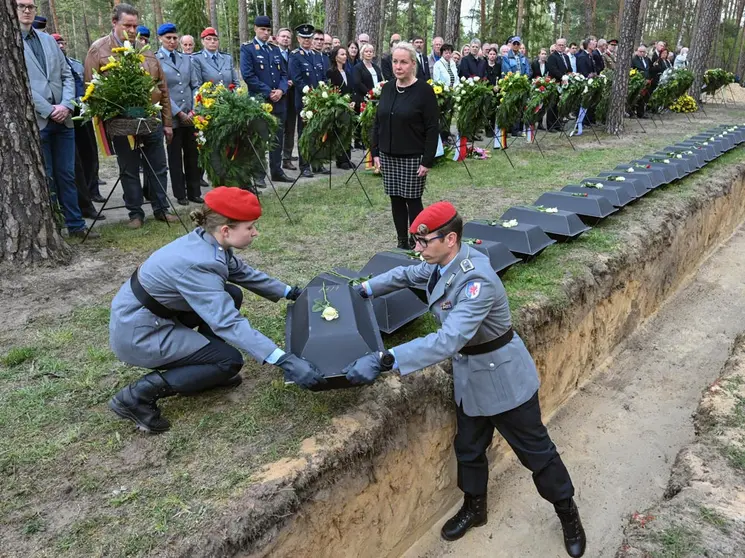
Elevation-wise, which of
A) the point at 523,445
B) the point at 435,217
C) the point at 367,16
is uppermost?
the point at 367,16

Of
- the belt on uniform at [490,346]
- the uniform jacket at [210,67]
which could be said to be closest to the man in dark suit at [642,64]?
the uniform jacket at [210,67]

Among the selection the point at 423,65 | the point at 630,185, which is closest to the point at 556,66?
the point at 423,65

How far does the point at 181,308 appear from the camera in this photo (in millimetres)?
2621

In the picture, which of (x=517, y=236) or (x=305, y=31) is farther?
(x=305, y=31)

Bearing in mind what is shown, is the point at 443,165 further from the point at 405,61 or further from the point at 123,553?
the point at 123,553

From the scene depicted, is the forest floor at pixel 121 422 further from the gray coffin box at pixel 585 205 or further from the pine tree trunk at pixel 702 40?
the pine tree trunk at pixel 702 40

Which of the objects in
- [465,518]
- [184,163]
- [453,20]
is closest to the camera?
[465,518]

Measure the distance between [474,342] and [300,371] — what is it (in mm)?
870

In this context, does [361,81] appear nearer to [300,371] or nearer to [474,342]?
[474,342]

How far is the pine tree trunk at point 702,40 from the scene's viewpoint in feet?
54.4

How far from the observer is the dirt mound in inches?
93.4

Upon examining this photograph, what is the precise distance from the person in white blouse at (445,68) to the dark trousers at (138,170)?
19.1 ft

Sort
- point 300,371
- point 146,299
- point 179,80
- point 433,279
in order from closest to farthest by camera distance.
→ point 300,371 < point 146,299 < point 433,279 < point 179,80

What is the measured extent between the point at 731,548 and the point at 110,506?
2.47 meters
